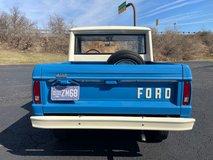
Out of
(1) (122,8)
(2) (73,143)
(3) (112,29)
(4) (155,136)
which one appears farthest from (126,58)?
(1) (122,8)

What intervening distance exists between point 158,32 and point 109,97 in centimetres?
3197

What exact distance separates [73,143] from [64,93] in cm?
131

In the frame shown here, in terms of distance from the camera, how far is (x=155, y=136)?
14.0 feet

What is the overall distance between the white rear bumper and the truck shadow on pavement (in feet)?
2.49

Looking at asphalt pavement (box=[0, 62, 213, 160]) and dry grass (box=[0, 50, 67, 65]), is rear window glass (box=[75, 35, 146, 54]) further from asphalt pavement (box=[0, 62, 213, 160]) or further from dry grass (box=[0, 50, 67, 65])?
dry grass (box=[0, 50, 67, 65])

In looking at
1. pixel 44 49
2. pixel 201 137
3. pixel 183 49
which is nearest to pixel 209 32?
pixel 183 49

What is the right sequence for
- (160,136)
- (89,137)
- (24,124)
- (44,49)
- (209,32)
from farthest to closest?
1. (209,32)
2. (44,49)
3. (24,124)
4. (89,137)
5. (160,136)

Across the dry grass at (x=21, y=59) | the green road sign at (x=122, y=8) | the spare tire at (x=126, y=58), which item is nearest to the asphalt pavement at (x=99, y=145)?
the spare tire at (x=126, y=58)

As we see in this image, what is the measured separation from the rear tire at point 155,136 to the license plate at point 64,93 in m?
1.69

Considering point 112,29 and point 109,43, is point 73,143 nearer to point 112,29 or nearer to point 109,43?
point 109,43

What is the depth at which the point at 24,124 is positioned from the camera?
17.6ft

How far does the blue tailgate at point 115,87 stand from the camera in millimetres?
3213

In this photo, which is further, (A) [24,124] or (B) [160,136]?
(A) [24,124]

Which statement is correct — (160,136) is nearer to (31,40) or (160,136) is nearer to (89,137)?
(89,137)
